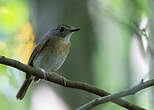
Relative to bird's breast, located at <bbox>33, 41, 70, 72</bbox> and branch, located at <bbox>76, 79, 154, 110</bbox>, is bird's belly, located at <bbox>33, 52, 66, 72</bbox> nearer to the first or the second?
bird's breast, located at <bbox>33, 41, 70, 72</bbox>

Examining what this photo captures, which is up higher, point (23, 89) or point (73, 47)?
point (73, 47)

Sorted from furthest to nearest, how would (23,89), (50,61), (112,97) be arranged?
(23,89), (50,61), (112,97)

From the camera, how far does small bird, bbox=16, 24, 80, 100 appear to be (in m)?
4.39

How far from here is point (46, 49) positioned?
A: 444 cm

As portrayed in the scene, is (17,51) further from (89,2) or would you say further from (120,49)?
(120,49)

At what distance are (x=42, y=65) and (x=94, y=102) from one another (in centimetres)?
186

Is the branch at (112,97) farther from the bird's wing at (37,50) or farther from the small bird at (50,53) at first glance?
the bird's wing at (37,50)

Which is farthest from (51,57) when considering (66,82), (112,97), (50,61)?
(112,97)

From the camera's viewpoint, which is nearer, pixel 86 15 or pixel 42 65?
pixel 42 65

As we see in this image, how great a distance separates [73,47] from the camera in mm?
4781

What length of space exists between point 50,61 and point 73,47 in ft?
1.64

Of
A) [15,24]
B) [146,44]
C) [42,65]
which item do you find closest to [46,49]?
[42,65]

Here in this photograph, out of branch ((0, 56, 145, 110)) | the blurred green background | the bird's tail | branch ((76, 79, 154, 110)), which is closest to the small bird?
the bird's tail

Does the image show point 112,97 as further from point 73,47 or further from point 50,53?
point 73,47
